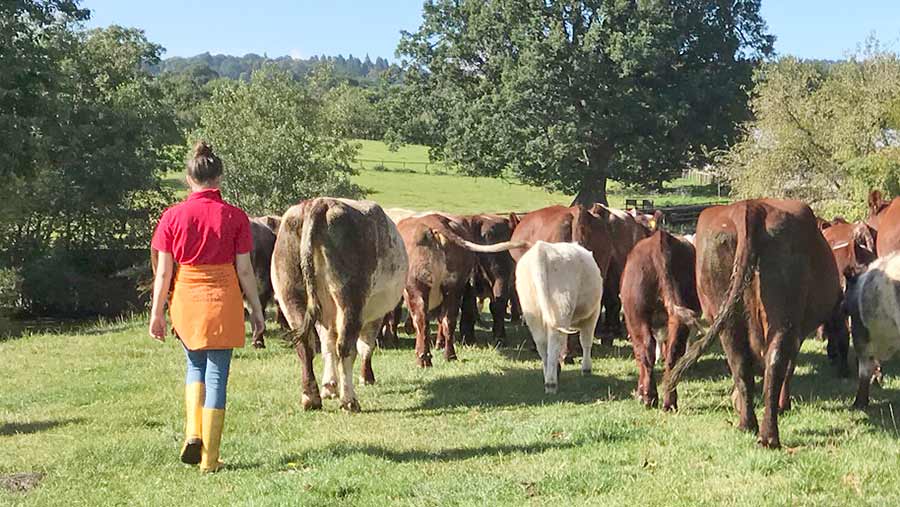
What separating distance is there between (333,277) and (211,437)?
2.12 metres

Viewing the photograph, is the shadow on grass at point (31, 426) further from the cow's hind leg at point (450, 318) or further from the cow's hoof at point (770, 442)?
the cow's hoof at point (770, 442)

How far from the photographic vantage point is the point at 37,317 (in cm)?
2345

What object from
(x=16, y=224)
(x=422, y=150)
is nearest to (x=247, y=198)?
(x=16, y=224)

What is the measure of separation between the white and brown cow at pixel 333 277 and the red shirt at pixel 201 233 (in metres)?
1.57

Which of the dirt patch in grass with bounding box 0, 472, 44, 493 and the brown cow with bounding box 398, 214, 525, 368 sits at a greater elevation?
the brown cow with bounding box 398, 214, 525, 368

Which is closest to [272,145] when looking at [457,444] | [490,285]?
[490,285]

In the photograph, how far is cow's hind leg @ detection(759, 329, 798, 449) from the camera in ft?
19.5

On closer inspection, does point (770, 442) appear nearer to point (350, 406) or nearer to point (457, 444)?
point (457, 444)

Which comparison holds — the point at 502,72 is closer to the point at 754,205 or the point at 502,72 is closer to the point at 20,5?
the point at 20,5

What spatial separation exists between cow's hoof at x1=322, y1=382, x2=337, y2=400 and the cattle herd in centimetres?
2

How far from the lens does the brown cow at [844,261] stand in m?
9.04

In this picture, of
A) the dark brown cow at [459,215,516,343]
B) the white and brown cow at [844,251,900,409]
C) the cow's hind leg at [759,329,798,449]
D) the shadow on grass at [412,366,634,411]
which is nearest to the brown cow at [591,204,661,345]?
the dark brown cow at [459,215,516,343]

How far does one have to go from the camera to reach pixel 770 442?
5918mm

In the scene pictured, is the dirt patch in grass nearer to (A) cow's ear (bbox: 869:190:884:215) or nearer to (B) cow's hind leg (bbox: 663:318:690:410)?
(B) cow's hind leg (bbox: 663:318:690:410)
